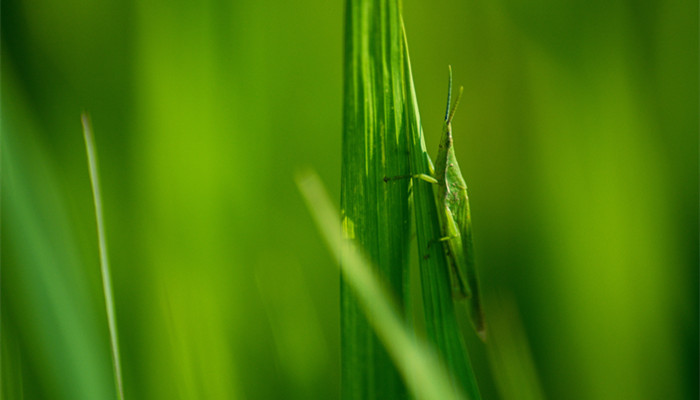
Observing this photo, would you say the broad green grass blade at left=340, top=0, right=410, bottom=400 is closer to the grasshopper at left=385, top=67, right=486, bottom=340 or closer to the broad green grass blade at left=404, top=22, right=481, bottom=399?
the broad green grass blade at left=404, top=22, right=481, bottom=399

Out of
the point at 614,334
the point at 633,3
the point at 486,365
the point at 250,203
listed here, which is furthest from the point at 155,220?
the point at 633,3

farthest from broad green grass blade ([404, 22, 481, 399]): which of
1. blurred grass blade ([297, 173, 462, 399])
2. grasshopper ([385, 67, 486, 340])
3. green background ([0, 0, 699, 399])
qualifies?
green background ([0, 0, 699, 399])

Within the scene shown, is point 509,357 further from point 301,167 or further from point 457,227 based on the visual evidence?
point 301,167

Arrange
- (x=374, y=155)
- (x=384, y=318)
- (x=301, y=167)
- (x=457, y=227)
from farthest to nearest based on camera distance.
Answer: (x=301, y=167) < (x=457, y=227) < (x=374, y=155) < (x=384, y=318)

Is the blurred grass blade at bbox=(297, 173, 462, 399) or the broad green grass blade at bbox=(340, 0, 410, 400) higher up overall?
the broad green grass blade at bbox=(340, 0, 410, 400)

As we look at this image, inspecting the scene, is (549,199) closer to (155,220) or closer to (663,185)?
(663,185)

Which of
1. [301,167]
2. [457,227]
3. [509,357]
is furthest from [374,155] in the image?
[301,167]
